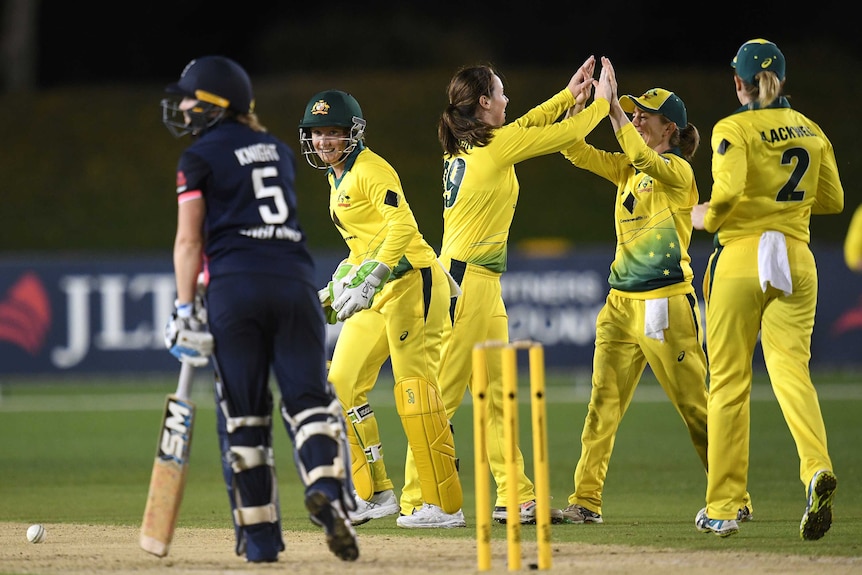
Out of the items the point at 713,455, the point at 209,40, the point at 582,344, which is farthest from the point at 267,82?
the point at 713,455

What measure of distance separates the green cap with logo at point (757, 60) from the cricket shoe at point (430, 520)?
278cm

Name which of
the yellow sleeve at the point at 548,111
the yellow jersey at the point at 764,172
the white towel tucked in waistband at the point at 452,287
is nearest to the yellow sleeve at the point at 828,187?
the yellow jersey at the point at 764,172

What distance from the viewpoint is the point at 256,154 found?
6129mm

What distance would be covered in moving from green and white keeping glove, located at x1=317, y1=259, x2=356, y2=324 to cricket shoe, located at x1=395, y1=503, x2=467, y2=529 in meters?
1.19

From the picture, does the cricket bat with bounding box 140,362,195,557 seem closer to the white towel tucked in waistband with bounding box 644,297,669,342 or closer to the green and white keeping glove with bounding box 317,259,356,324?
the green and white keeping glove with bounding box 317,259,356,324

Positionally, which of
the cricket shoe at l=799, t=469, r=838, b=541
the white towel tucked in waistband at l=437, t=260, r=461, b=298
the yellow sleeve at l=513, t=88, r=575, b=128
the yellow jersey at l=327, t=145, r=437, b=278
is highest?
the yellow sleeve at l=513, t=88, r=575, b=128

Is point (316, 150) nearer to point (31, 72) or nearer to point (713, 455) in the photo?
point (713, 455)

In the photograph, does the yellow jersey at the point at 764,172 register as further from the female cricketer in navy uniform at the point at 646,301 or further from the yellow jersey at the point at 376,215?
the yellow jersey at the point at 376,215

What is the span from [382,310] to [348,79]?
70.8ft

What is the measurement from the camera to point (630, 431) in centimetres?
1348

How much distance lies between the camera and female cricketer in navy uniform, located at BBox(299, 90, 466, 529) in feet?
24.9

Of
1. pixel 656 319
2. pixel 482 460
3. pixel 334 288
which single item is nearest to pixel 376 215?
pixel 334 288

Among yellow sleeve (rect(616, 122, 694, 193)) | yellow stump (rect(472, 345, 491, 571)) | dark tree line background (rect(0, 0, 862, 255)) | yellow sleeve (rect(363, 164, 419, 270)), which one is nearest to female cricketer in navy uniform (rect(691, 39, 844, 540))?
yellow sleeve (rect(616, 122, 694, 193))

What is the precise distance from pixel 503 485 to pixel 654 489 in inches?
88.1
